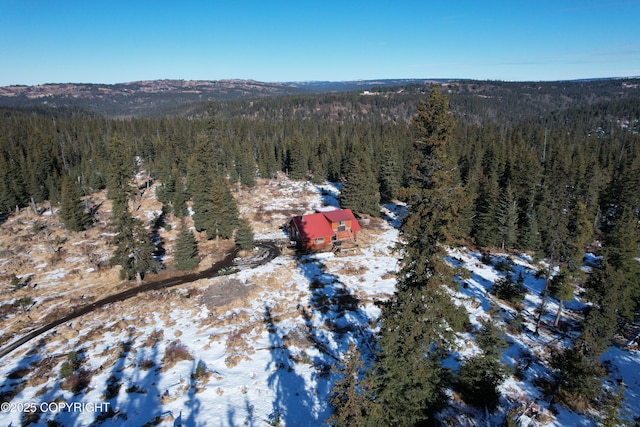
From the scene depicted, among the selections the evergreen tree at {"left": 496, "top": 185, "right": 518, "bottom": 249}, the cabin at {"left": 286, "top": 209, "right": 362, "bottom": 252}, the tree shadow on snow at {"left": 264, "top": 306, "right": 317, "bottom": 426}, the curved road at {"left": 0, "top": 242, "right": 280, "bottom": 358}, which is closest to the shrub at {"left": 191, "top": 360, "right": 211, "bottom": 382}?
the tree shadow on snow at {"left": 264, "top": 306, "right": 317, "bottom": 426}

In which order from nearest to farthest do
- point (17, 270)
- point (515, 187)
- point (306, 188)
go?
point (17, 270) → point (515, 187) → point (306, 188)

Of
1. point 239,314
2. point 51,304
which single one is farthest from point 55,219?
point 239,314

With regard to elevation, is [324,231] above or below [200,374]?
below

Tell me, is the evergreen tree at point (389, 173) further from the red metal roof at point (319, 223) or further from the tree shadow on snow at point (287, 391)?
the tree shadow on snow at point (287, 391)

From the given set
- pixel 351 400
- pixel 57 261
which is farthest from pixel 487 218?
pixel 57 261

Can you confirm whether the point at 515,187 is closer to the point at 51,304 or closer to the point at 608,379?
the point at 608,379

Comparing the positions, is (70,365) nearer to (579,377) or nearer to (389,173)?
(579,377)
